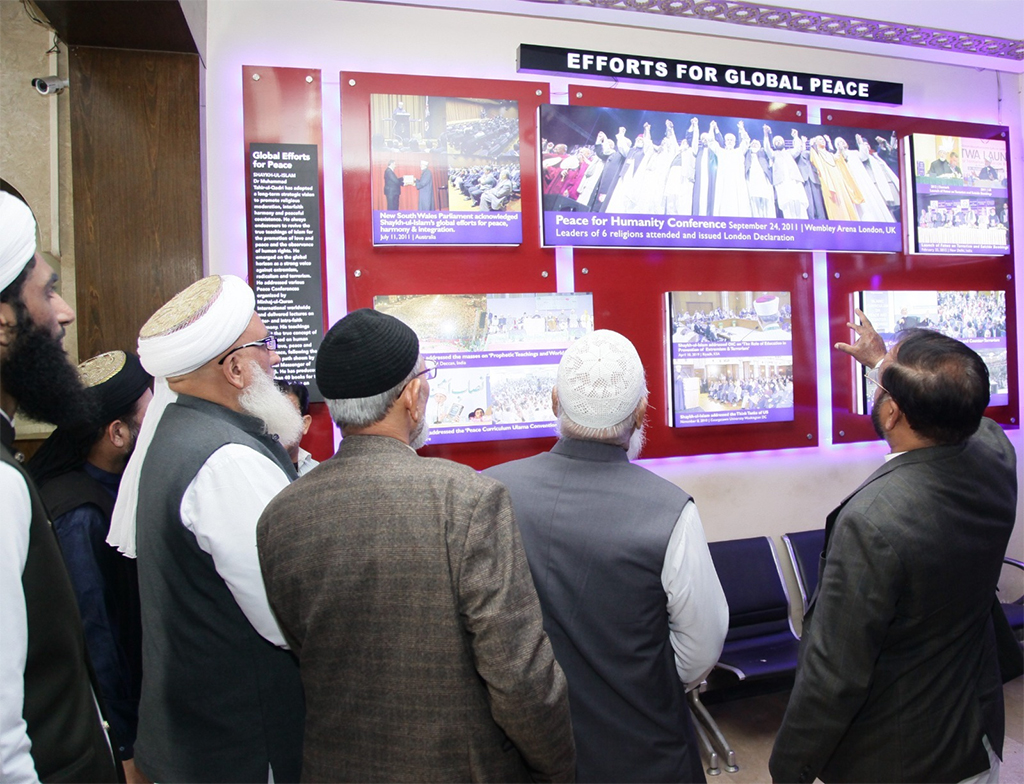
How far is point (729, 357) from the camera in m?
3.56

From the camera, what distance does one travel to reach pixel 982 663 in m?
1.70

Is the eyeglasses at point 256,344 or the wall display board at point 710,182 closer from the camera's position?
the eyeglasses at point 256,344

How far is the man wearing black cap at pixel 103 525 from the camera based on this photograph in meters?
1.91

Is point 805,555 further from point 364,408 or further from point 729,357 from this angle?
point 364,408

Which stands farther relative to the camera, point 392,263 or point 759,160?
point 759,160

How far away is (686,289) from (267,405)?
2.51 m

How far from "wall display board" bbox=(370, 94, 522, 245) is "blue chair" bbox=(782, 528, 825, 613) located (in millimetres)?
2373

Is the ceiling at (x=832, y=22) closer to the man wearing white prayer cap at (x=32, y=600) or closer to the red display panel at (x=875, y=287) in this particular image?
the red display panel at (x=875, y=287)

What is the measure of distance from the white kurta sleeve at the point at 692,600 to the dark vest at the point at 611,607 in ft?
0.10

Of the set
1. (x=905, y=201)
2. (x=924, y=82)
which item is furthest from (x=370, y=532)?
(x=924, y=82)

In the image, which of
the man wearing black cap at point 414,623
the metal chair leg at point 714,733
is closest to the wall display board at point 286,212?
the man wearing black cap at point 414,623

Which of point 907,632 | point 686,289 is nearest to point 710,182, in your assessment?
point 686,289

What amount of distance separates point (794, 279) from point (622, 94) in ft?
4.75

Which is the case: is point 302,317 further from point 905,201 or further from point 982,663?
point 905,201
